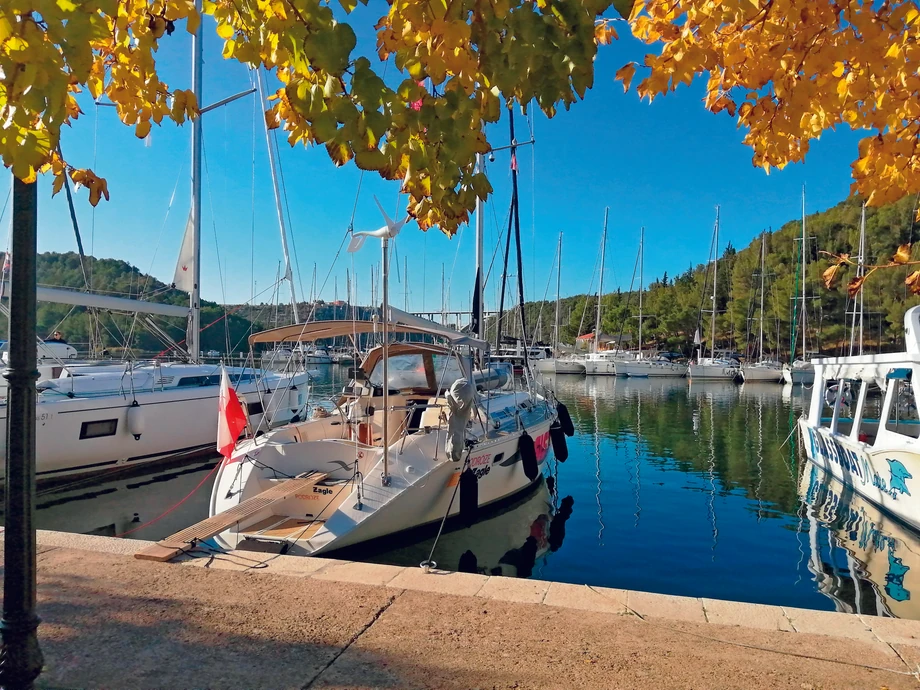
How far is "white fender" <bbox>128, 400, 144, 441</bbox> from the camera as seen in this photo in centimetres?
1505

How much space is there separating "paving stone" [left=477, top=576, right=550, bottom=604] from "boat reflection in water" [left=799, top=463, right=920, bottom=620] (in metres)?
5.09

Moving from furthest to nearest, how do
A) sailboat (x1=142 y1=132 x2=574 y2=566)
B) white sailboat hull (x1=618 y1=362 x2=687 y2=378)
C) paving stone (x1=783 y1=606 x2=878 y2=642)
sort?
white sailboat hull (x1=618 y1=362 x2=687 y2=378), sailboat (x1=142 y1=132 x2=574 y2=566), paving stone (x1=783 y1=606 x2=878 y2=642)

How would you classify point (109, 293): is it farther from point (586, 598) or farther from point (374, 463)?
point (586, 598)

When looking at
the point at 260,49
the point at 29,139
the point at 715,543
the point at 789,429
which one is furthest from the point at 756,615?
the point at 789,429

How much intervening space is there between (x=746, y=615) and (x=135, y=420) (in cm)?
1426

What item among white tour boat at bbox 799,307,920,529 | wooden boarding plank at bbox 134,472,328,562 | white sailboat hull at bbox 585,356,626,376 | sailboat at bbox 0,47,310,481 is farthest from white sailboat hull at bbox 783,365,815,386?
wooden boarding plank at bbox 134,472,328,562

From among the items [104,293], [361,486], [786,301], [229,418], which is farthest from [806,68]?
[786,301]

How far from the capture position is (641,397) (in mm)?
39250

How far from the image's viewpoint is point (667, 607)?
4652mm

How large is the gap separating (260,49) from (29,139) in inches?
36.7

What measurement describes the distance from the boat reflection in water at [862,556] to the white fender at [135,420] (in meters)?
14.0

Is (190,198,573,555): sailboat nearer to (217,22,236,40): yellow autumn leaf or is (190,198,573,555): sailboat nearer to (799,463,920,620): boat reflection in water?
(217,22,236,40): yellow autumn leaf

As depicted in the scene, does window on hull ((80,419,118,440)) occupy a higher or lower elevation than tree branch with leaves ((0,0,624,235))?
lower

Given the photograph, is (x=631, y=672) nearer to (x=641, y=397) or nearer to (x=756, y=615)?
(x=756, y=615)
